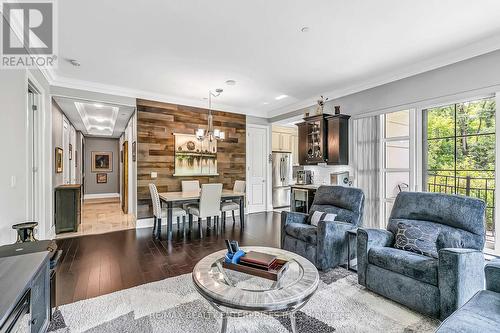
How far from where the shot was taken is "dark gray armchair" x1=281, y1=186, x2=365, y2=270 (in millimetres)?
2900

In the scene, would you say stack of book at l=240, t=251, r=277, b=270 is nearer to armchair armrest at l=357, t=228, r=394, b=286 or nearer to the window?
armchair armrest at l=357, t=228, r=394, b=286

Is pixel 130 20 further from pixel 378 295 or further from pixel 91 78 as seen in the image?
pixel 378 295

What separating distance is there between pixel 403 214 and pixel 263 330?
6.17ft

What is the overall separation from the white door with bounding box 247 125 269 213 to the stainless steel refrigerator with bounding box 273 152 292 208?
0.37 m

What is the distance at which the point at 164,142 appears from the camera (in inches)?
214

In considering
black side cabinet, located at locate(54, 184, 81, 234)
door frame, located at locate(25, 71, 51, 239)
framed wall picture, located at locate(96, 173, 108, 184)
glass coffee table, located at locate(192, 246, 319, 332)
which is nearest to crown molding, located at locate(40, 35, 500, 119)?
door frame, located at locate(25, 71, 51, 239)

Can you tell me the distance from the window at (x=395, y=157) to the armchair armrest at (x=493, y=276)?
245cm

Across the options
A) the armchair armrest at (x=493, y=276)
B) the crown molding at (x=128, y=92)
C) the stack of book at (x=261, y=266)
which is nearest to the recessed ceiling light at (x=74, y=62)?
the crown molding at (x=128, y=92)

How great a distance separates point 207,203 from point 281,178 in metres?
3.26

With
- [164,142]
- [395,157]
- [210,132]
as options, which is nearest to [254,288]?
[210,132]

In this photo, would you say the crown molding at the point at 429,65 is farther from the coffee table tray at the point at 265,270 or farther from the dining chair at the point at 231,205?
the coffee table tray at the point at 265,270

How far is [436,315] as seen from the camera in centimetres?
197

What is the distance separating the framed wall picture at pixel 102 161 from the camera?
990 centimetres

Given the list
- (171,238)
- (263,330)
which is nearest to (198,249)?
(171,238)
